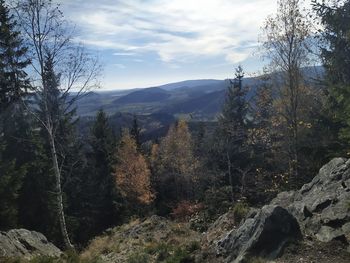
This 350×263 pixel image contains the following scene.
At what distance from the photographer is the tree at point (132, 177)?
3856 cm

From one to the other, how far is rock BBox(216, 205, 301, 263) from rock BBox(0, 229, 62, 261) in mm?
6339

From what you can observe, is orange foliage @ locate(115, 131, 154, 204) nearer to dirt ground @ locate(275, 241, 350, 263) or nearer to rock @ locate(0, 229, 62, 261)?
rock @ locate(0, 229, 62, 261)

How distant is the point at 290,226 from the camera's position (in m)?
9.52

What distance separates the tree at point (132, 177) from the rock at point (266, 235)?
2832 centimetres

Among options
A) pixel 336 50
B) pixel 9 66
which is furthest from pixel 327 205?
pixel 9 66

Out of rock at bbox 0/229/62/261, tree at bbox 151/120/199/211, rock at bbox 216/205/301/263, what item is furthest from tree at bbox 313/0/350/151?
tree at bbox 151/120/199/211

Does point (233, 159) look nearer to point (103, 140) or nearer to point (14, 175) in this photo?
point (103, 140)

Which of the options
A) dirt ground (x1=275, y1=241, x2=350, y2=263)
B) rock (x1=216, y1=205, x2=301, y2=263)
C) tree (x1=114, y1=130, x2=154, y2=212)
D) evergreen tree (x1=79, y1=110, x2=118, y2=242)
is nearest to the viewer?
dirt ground (x1=275, y1=241, x2=350, y2=263)

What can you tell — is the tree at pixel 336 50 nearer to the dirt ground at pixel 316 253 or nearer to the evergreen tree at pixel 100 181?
the dirt ground at pixel 316 253

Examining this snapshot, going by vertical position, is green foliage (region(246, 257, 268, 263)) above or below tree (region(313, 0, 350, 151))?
below

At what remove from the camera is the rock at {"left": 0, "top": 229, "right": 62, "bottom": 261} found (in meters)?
12.8

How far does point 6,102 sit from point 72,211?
13263 millimetres

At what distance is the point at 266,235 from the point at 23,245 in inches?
377

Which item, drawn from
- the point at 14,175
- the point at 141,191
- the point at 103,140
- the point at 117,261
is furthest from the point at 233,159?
the point at 117,261
